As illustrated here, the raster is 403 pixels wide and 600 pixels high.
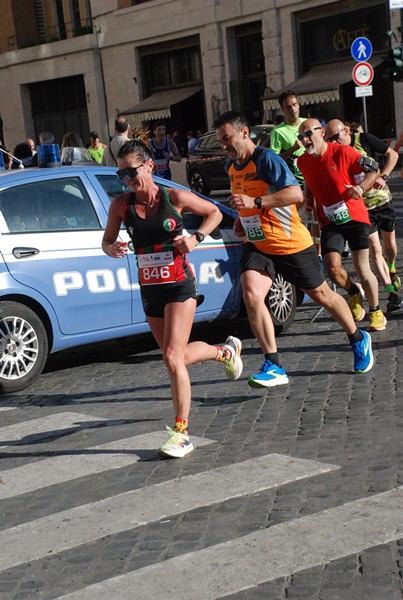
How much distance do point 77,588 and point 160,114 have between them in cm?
3509

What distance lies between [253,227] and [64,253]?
1580 mm

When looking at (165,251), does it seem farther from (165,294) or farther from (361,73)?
(361,73)

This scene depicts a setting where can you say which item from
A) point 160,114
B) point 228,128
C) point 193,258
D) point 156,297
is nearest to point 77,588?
point 156,297

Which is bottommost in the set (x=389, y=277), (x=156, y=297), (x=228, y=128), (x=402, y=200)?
(x=402, y=200)

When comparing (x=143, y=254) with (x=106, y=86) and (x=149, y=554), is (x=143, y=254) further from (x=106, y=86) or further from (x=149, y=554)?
(x=106, y=86)

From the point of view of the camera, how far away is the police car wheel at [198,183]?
95.8ft

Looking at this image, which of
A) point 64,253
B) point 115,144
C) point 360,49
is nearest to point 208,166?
point 360,49

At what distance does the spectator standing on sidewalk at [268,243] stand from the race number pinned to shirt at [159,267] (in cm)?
115

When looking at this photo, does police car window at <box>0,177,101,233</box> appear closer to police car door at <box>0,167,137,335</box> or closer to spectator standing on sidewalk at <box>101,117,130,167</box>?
police car door at <box>0,167,137,335</box>

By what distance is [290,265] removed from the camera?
7.90 meters

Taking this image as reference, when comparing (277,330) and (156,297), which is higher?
(156,297)

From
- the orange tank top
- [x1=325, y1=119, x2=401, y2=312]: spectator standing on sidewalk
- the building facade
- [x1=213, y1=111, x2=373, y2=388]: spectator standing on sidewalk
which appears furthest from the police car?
the building facade

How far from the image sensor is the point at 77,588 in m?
4.42

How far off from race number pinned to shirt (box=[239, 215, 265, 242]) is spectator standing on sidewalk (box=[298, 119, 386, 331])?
1.17 m
